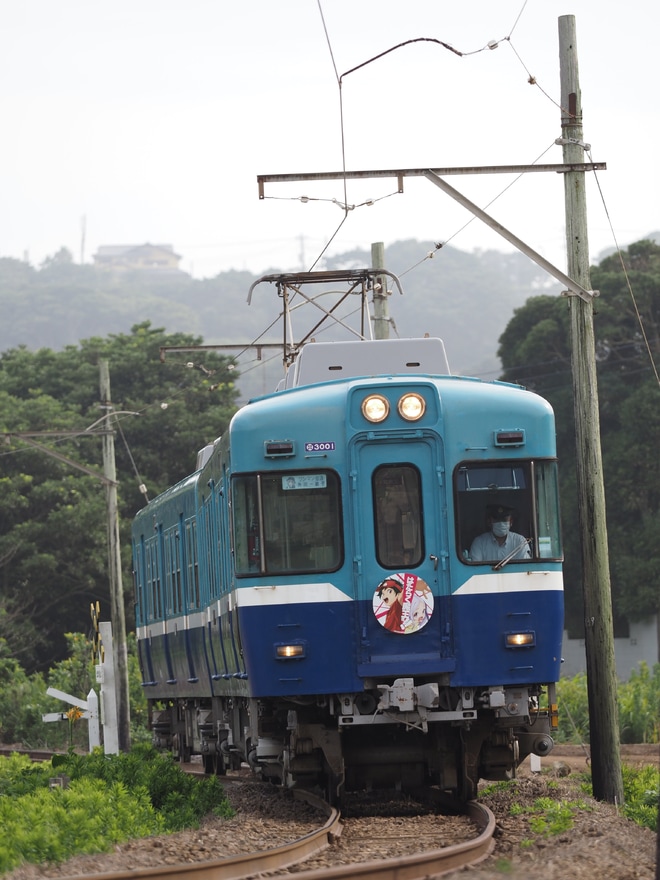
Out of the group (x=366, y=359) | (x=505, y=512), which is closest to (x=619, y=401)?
(x=366, y=359)

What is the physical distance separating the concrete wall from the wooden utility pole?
2943 cm

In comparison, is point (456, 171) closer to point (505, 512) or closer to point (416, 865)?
point (505, 512)

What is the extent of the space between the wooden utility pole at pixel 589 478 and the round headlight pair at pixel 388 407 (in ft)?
8.72

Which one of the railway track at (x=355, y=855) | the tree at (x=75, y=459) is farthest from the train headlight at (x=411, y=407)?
the tree at (x=75, y=459)

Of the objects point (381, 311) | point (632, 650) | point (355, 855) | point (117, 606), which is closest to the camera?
point (355, 855)

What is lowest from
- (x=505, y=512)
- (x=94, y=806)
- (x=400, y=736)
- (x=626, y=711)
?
(x=626, y=711)

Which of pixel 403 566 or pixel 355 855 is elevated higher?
pixel 403 566

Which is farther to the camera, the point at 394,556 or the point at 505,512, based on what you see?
the point at 505,512

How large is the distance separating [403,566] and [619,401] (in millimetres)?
34759

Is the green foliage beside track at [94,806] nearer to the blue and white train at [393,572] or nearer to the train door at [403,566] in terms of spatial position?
the blue and white train at [393,572]

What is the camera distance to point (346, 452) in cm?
1312

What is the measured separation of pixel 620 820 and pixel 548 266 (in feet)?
16.7

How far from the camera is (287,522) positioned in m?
13.1

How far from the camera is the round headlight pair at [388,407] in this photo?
13.2 m
